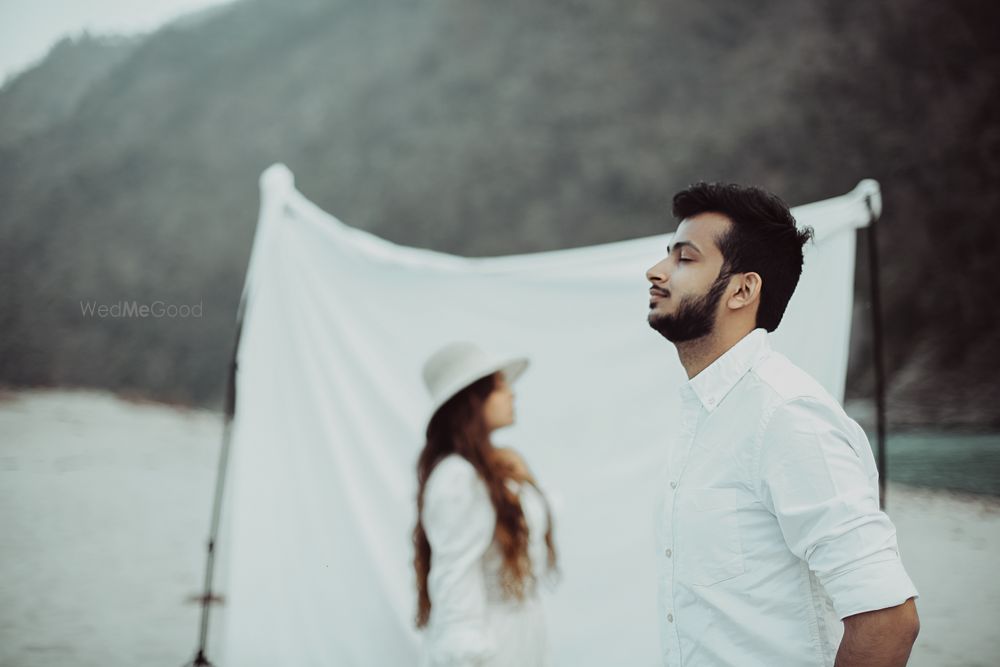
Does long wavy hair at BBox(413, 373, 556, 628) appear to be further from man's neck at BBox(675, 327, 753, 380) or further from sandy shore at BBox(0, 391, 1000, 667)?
sandy shore at BBox(0, 391, 1000, 667)

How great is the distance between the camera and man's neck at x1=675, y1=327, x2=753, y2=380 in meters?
1.05

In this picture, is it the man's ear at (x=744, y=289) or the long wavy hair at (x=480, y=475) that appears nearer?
the man's ear at (x=744, y=289)

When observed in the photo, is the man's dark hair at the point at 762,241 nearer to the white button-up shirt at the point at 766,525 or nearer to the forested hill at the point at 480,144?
the white button-up shirt at the point at 766,525

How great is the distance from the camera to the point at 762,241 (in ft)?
3.47

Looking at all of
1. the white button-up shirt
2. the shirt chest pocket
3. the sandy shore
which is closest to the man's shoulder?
the white button-up shirt

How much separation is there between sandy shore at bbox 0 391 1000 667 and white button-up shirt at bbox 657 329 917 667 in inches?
125

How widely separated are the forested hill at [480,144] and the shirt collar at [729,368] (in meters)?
12.3

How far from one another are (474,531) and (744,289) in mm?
940

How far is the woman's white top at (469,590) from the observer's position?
5.26 feet

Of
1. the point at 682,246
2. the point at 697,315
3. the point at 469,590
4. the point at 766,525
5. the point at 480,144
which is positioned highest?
the point at 480,144
